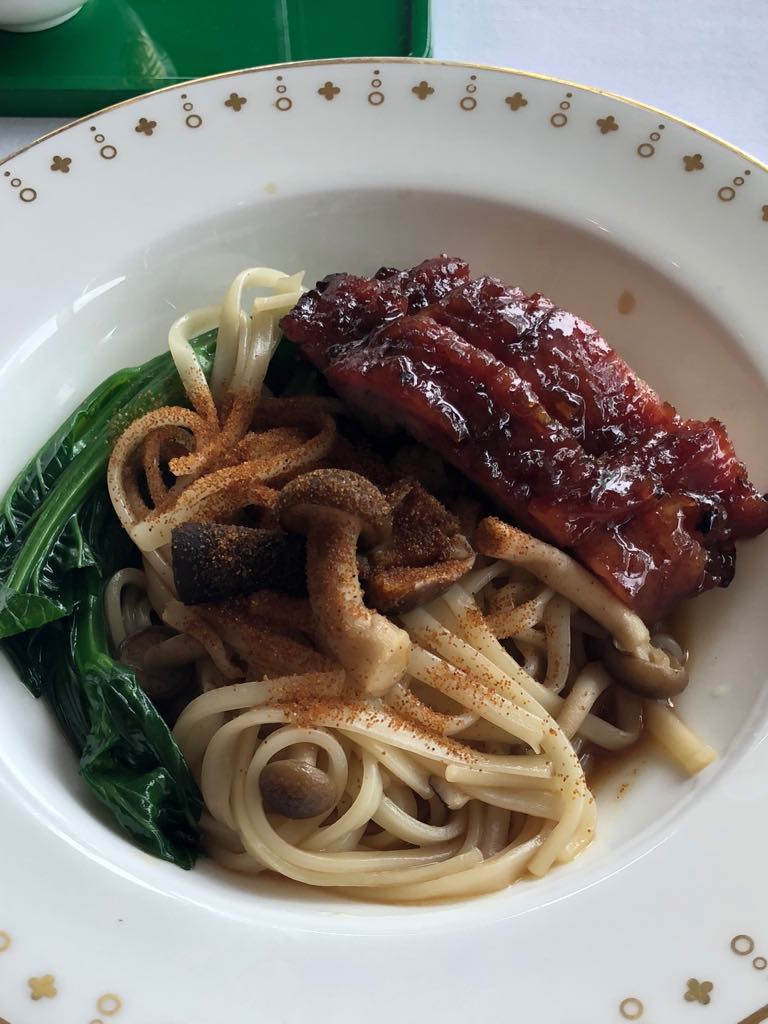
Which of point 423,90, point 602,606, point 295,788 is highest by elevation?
point 423,90

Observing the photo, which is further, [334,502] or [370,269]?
[370,269]

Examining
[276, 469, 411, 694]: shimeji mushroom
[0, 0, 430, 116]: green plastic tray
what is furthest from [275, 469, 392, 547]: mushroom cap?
[0, 0, 430, 116]: green plastic tray

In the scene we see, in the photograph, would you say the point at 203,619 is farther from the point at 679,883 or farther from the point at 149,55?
the point at 149,55

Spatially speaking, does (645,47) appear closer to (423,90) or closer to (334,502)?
(423,90)

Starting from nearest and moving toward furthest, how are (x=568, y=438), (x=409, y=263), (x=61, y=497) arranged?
(x=568, y=438) → (x=61, y=497) → (x=409, y=263)

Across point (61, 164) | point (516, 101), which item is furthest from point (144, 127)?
point (516, 101)

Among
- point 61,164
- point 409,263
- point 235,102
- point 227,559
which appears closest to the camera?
point 227,559

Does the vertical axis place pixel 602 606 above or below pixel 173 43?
below
